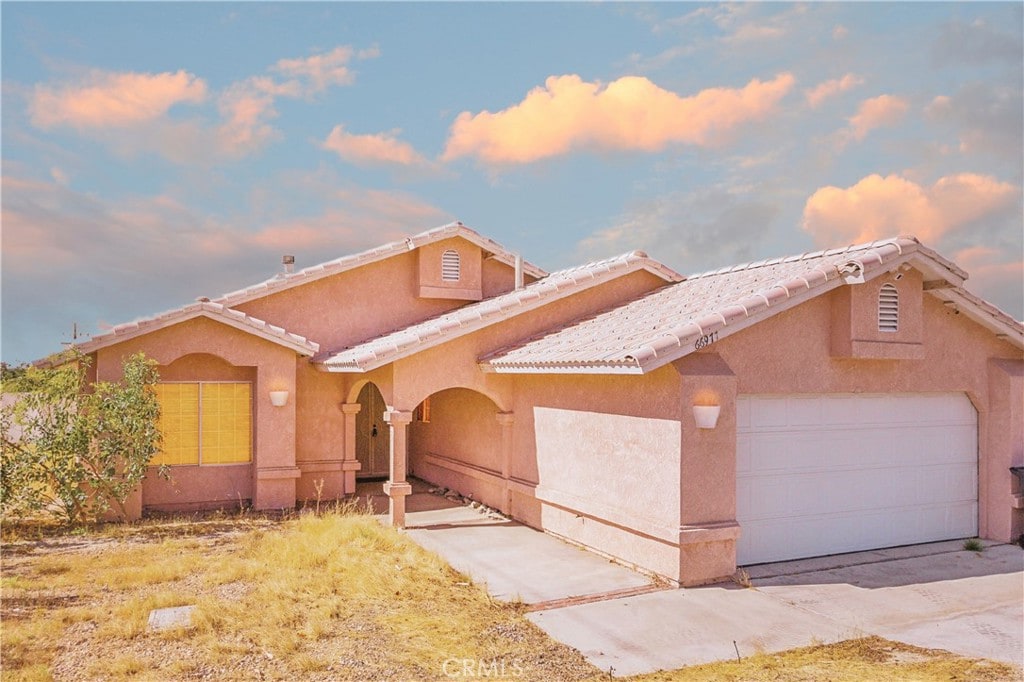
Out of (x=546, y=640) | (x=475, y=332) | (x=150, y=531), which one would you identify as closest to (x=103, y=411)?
(x=150, y=531)

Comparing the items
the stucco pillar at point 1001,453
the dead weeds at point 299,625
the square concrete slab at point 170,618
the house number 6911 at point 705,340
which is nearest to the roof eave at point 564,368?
the house number 6911 at point 705,340

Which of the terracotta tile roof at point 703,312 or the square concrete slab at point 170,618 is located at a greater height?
the terracotta tile roof at point 703,312

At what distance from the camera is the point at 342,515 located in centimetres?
1400

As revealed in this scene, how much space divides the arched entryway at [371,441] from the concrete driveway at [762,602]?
7.67 meters

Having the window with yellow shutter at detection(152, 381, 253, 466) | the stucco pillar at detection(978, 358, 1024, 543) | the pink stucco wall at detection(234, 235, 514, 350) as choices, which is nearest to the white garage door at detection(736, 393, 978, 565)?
the stucco pillar at detection(978, 358, 1024, 543)

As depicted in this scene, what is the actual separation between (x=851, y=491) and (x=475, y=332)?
657 centimetres

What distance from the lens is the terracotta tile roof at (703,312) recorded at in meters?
9.46

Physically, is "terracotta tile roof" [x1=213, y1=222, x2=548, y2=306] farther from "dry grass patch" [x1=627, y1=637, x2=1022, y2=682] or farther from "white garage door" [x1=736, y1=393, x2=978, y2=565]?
"dry grass patch" [x1=627, y1=637, x2=1022, y2=682]

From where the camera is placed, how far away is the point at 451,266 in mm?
17844

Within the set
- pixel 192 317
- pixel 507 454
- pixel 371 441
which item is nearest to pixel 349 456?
pixel 371 441

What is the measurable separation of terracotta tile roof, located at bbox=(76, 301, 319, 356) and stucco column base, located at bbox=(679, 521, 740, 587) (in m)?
8.18

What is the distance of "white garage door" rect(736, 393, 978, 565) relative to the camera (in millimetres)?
10406

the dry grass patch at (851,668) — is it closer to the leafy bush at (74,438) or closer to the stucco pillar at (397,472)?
the stucco pillar at (397,472)

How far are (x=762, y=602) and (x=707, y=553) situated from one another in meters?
0.93
